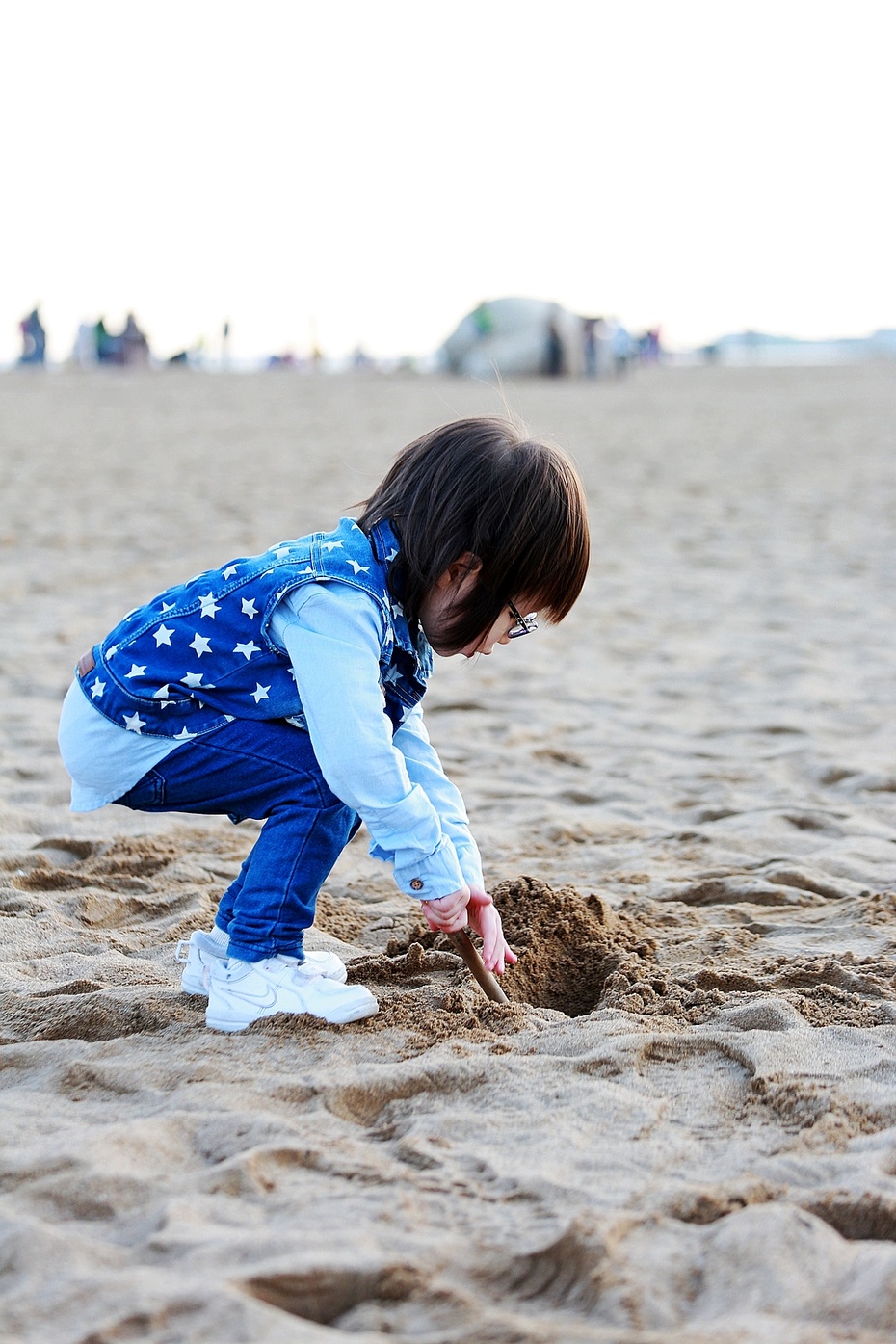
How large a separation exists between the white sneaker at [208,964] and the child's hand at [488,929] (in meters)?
0.24

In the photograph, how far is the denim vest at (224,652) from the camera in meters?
1.95

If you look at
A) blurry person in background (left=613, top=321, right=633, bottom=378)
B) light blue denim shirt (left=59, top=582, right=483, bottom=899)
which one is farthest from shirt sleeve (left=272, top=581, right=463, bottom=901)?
blurry person in background (left=613, top=321, right=633, bottom=378)

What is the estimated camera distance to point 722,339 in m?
63.0

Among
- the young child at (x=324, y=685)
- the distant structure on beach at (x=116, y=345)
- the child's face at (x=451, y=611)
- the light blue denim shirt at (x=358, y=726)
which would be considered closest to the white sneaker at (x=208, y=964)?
the young child at (x=324, y=685)

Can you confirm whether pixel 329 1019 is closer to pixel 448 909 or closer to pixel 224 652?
pixel 448 909

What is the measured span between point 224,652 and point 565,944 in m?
0.84

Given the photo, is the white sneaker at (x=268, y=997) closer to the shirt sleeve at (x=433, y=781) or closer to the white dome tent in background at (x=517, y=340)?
the shirt sleeve at (x=433, y=781)

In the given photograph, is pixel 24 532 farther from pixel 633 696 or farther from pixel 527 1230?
pixel 527 1230

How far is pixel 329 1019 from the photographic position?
201 centimetres

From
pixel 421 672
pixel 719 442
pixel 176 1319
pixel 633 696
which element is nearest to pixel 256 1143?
pixel 176 1319

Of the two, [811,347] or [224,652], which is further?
[811,347]

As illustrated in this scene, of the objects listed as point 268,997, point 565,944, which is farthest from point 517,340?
point 268,997

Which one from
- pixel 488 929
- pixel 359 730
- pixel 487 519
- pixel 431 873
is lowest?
pixel 488 929

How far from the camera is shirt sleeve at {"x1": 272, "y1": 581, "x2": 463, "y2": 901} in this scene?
6.02 feet
